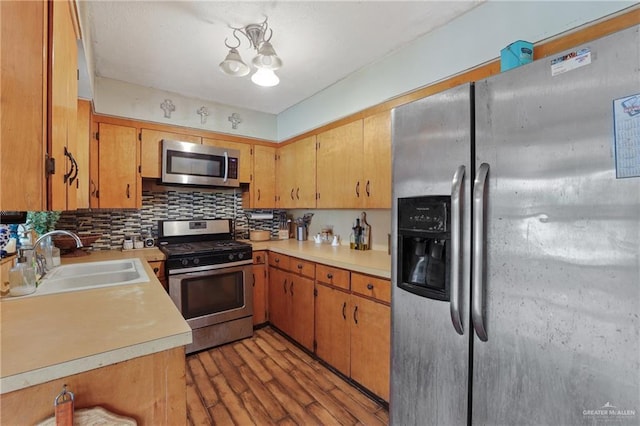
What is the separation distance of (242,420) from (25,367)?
→ 1370 millimetres

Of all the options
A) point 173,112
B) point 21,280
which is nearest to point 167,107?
point 173,112

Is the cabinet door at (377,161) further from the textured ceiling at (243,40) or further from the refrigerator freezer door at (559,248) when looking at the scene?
the refrigerator freezer door at (559,248)

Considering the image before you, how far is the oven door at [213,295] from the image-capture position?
8.20 ft

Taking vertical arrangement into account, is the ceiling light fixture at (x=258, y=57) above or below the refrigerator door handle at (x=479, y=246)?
above

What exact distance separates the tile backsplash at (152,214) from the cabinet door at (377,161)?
1852 millimetres

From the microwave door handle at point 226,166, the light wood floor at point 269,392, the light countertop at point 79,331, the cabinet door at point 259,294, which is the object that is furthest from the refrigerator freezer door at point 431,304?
the microwave door handle at point 226,166

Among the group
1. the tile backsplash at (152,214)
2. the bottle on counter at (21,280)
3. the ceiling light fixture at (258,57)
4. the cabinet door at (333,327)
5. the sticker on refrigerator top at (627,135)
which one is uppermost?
the ceiling light fixture at (258,57)

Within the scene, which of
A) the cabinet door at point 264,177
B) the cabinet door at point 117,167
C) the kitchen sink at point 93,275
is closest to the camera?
the kitchen sink at point 93,275

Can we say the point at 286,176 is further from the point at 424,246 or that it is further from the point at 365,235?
the point at 424,246

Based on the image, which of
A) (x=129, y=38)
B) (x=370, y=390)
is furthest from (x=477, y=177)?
(x=129, y=38)

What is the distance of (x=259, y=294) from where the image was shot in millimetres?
3031

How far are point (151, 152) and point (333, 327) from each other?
2.34 meters

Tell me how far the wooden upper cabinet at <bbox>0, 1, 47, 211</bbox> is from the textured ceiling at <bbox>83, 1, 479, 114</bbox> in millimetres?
1054

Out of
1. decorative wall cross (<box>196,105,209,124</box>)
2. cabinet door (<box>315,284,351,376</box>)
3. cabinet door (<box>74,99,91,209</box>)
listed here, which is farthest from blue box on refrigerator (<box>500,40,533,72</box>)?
decorative wall cross (<box>196,105,209,124</box>)
